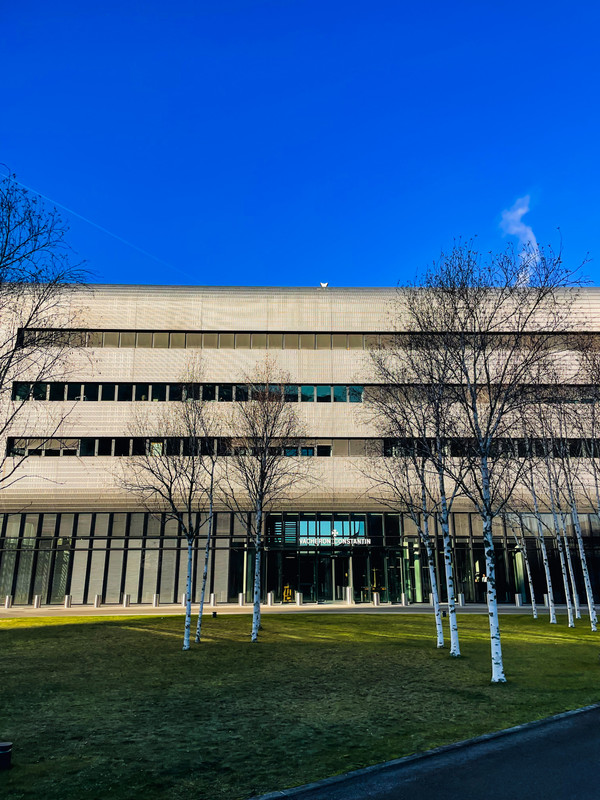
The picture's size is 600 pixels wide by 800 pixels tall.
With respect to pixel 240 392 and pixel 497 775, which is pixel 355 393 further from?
pixel 497 775

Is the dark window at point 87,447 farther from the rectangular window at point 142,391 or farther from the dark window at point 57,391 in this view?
the rectangular window at point 142,391

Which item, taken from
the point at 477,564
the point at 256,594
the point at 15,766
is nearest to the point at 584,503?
the point at 477,564

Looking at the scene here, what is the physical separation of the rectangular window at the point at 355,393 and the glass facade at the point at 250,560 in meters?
7.72

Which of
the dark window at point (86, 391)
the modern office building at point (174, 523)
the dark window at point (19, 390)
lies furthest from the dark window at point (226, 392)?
the dark window at point (19, 390)

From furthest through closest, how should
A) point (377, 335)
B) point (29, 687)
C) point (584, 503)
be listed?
point (377, 335) < point (584, 503) < point (29, 687)

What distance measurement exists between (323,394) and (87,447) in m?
16.2

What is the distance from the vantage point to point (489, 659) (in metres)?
16.9

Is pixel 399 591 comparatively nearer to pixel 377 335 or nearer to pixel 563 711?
pixel 377 335

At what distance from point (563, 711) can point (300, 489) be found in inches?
1062

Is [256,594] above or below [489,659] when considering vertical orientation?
above

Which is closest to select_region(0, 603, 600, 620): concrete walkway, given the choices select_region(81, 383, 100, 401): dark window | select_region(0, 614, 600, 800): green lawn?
select_region(0, 614, 600, 800): green lawn

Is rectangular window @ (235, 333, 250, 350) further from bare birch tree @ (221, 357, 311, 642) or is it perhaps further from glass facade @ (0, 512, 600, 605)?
glass facade @ (0, 512, 600, 605)

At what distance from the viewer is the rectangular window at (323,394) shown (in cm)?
3934

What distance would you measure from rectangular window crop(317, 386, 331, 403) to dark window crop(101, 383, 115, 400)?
46.0ft
